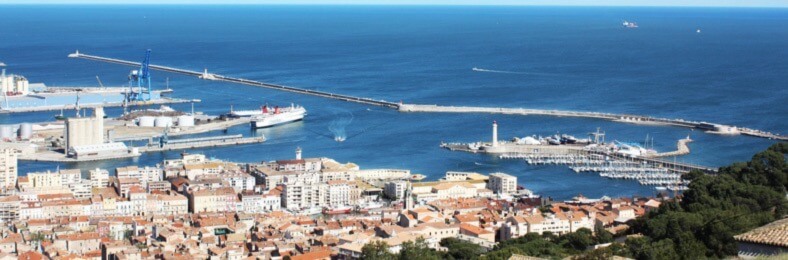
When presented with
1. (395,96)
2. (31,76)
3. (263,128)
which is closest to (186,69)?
(31,76)

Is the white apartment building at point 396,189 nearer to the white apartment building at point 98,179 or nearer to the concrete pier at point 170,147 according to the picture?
the white apartment building at point 98,179

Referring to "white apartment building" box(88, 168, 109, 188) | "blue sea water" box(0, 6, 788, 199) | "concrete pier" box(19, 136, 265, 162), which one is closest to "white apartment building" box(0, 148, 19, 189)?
"white apartment building" box(88, 168, 109, 188)

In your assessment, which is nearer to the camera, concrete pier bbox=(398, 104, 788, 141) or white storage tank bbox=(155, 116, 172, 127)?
Answer: concrete pier bbox=(398, 104, 788, 141)

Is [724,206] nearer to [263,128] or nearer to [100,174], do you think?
[100,174]

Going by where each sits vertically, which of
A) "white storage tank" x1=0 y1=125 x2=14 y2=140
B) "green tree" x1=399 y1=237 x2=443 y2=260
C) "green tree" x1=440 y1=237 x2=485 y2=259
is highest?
"white storage tank" x1=0 y1=125 x2=14 y2=140

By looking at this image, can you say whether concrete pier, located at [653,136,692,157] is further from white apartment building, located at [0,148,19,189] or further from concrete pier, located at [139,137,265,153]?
white apartment building, located at [0,148,19,189]

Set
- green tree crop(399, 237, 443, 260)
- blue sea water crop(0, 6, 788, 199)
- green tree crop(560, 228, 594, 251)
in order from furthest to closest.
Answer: blue sea water crop(0, 6, 788, 199)
green tree crop(560, 228, 594, 251)
green tree crop(399, 237, 443, 260)

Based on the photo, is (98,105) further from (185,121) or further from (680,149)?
Answer: (680,149)
